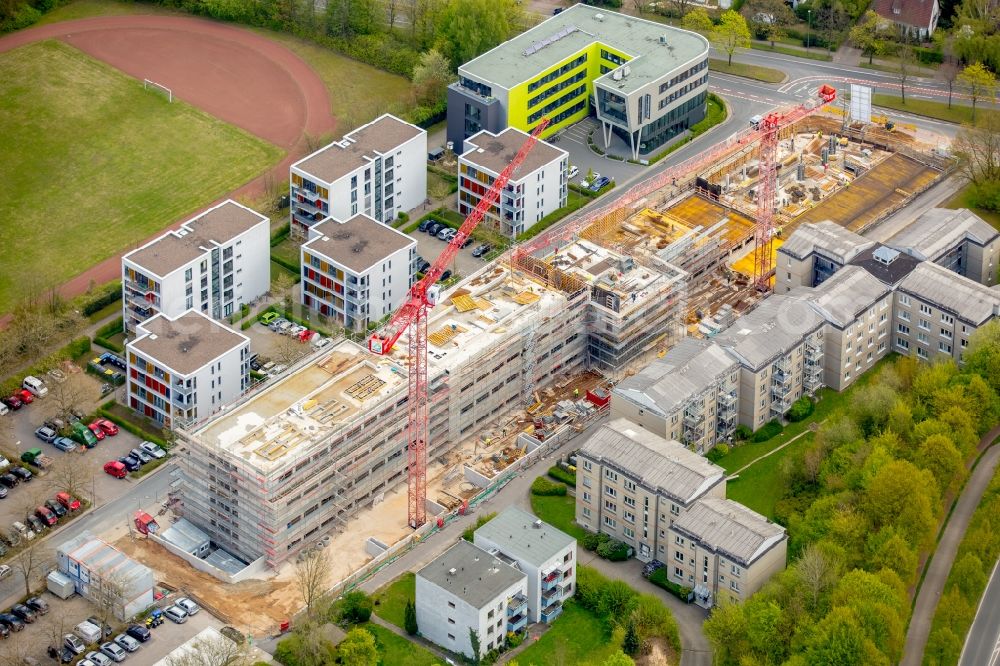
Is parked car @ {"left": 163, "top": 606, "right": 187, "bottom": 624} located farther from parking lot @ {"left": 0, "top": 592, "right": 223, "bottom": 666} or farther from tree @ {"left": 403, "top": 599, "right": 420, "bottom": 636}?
tree @ {"left": 403, "top": 599, "right": 420, "bottom": 636}

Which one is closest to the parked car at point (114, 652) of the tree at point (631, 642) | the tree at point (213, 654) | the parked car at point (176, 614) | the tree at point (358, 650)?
the tree at point (213, 654)

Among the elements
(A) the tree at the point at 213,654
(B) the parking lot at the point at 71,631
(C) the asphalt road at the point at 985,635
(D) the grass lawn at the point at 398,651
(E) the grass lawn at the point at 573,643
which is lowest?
(B) the parking lot at the point at 71,631

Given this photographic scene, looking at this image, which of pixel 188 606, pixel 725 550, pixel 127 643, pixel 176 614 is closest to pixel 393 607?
pixel 188 606

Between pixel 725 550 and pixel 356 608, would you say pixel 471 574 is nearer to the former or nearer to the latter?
pixel 356 608

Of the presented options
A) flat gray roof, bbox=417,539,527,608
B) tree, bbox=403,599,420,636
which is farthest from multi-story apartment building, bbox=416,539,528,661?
tree, bbox=403,599,420,636

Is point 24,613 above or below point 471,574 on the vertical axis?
below

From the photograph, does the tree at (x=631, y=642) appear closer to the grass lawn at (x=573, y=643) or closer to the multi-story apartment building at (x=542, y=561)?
the grass lawn at (x=573, y=643)
